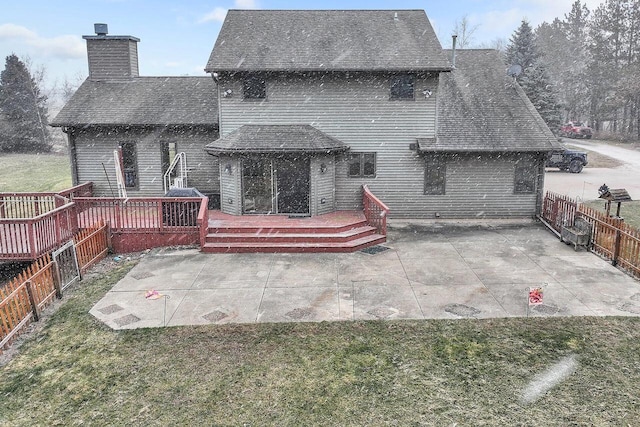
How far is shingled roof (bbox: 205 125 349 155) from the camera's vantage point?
1561 cm

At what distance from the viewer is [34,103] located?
50.2 metres

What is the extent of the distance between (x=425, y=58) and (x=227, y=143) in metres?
7.76

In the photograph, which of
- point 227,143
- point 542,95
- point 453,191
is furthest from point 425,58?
point 542,95

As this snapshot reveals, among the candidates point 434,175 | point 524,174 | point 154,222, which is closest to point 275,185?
point 154,222

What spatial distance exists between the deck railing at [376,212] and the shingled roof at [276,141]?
212cm

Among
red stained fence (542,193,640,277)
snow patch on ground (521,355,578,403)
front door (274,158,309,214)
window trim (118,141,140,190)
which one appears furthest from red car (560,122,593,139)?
snow patch on ground (521,355,578,403)

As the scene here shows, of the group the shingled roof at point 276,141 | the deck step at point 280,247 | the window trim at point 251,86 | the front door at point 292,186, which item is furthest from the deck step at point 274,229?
the window trim at point 251,86

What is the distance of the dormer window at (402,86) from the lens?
55.7 ft

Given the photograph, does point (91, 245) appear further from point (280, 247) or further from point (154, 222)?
point (280, 247)

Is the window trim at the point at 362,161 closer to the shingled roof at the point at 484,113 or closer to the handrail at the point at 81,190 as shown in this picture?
the shingled roof at the point at 484,113

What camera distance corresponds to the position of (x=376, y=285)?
1120cm

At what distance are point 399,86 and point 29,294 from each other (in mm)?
13391

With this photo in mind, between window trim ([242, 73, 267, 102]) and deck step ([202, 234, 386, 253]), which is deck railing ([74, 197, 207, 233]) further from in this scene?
window trim ([242, 73, 267, 102])

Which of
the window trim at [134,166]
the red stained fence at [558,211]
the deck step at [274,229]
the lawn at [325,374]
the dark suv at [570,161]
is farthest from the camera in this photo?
the dark suv at [570,161]
